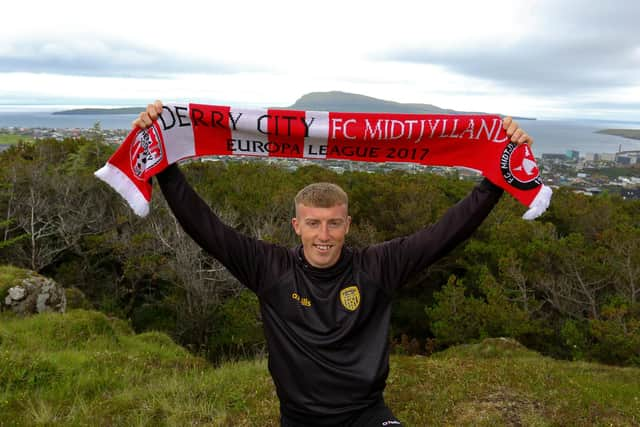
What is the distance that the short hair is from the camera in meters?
2.78

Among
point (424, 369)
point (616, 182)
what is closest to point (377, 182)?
point (424, 369)

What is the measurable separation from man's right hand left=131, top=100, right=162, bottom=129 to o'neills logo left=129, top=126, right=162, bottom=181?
6.7 inches

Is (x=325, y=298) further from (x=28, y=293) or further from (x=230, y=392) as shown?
(x=28, y=293)

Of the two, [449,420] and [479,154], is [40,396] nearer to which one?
[449,420]

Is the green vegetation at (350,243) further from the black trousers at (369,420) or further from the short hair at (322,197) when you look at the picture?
the short hair at (322,197)

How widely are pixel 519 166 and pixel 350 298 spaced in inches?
72.1

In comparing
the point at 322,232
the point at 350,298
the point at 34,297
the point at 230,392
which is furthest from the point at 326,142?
the point at 34,297

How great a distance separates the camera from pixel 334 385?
2752 mm

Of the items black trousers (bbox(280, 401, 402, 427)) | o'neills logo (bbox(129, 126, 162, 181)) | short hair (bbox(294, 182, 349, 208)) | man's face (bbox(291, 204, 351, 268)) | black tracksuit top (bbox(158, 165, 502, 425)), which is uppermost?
o'neills logo (bbox(129, 126, 162, 181))

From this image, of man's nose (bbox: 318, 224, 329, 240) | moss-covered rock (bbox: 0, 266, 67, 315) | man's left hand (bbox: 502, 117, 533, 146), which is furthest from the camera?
moss-covered rock (bbox: 0, 266, 67, 315)

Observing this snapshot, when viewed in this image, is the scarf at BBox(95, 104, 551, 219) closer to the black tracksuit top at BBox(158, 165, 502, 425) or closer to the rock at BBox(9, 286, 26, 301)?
the black tracksuit top at BBox(158, 165, 502, 425)

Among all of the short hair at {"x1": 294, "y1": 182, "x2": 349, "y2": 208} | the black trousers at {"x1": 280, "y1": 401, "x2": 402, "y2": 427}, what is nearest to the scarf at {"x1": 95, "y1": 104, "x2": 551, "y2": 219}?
the short hair at {"x1": 294, "y1": 182, "x2": 349, "y2": 208}

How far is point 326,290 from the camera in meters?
2.83

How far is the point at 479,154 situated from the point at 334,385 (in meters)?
2.36
